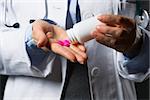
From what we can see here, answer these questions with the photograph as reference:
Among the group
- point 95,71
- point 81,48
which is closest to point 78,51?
point 81,48

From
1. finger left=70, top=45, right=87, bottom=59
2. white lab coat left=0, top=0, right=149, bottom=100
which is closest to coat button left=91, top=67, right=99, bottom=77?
white lab coat left=0, top=0, right=149, bottom=100

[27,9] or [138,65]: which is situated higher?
[27,9]

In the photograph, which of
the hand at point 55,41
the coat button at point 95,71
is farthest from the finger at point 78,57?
the coat button at point 95,71

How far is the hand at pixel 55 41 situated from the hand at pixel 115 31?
40 millimetres

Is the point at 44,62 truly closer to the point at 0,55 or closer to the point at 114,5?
the point at 0,55

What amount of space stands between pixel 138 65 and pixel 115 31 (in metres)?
0.13

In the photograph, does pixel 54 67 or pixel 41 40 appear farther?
pixel 54 67

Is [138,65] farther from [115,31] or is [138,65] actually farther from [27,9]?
[27,9]

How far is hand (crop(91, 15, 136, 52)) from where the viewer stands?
44 centimetres

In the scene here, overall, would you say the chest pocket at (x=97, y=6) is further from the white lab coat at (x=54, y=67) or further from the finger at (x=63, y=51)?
the finger at (x=63, y=51)

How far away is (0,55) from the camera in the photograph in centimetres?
54

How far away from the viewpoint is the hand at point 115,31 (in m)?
0.44

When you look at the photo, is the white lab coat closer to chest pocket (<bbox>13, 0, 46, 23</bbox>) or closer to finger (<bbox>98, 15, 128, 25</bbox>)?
chest pocket (<bbox>13, 0, 46, 23</bbox>)

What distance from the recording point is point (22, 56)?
52 centimetres
